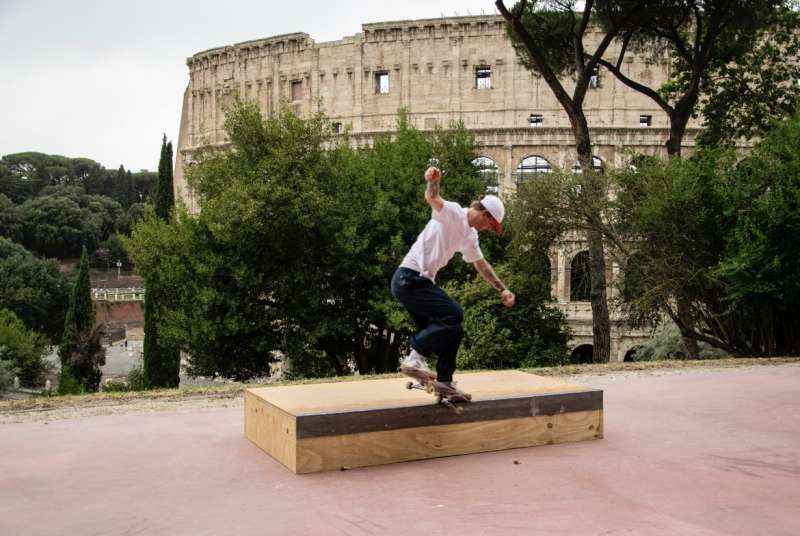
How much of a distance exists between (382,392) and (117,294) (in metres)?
63.9

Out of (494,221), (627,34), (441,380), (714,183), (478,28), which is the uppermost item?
(478,28)

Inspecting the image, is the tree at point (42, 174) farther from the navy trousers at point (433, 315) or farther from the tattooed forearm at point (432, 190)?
the tattooed forearm at point (432, 190)

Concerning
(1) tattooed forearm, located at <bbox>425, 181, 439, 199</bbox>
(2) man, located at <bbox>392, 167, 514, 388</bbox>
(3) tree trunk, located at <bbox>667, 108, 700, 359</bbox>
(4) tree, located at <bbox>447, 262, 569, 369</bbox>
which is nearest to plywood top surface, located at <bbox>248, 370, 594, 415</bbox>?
(2) man, located at <bbox>392, 167, 514, 388</bbox>

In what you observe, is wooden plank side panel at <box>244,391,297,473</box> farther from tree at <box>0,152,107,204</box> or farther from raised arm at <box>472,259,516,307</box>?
tree at <box>0,152,107,204</box>

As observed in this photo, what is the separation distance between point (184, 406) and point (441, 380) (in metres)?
3.39

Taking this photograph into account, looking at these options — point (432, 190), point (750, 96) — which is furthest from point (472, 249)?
point (750, 96)

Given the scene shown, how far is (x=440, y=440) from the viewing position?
509 cm

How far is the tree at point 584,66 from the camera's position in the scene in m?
17.8

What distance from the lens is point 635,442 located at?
551cm

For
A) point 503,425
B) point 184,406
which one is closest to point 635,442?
point 503,425

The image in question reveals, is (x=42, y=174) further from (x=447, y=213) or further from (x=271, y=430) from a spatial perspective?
(x=447, y=213)

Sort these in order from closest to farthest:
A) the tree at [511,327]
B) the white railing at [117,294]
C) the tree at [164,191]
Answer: the tree at [511,327] → the tree at [164,191] → the white railing at [117,294]

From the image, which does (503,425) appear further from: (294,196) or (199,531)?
(294,196)

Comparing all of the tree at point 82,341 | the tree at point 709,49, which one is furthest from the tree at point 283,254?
the tree at point 82,341
